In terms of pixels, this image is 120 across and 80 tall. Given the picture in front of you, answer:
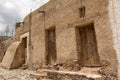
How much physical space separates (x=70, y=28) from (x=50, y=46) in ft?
8.93

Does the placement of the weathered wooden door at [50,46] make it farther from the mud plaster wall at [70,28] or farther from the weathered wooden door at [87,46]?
the weathered wooden door at [87,46]

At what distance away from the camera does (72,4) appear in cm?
872

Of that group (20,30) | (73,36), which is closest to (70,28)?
(73,36)

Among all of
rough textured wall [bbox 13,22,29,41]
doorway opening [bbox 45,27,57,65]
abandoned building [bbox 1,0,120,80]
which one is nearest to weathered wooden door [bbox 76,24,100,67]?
abandoned building [bbox 1,0,120,80]

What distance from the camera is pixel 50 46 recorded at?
11.0m

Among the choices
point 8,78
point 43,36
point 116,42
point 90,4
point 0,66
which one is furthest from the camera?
point 0,66

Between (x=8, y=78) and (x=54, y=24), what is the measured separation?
3.79m

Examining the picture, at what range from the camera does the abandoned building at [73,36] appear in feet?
21.4

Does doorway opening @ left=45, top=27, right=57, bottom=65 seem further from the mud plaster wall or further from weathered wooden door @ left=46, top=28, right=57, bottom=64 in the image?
the mud plaster wall

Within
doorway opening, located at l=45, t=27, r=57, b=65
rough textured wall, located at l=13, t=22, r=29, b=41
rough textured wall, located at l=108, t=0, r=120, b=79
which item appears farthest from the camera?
rough textured wall, located at l=13, t=22, r=29, b=41

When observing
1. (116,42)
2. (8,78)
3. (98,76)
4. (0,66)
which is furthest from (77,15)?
(0,66)

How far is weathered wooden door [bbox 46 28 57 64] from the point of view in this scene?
35.2ft

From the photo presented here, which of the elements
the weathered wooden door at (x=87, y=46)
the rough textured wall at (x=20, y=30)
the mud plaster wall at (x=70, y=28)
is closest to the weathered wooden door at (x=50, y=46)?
the mud plaster wall at (x=70, y=28)

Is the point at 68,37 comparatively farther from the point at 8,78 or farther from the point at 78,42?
the point at 8,78
